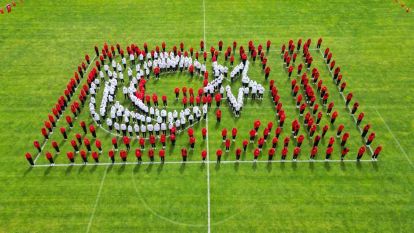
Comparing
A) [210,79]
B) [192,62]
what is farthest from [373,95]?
[192,62]

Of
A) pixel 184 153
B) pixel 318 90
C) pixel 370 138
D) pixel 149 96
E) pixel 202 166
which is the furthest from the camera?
pixel 318 90

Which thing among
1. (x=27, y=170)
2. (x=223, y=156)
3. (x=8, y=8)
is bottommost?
(x=27, y=170)

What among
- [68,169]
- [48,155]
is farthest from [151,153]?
[48,155]

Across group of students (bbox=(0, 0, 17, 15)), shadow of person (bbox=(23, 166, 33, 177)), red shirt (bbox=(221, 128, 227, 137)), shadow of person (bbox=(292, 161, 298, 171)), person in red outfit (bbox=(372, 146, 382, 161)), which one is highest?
group of students (bbox=(0, 0, 17, 15))

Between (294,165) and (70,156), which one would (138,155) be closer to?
(70,156)

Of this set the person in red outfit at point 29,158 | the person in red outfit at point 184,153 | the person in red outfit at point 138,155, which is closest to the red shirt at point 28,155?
the person in red outfit at point 29,158

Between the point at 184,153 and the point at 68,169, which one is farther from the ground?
the point at 184,153

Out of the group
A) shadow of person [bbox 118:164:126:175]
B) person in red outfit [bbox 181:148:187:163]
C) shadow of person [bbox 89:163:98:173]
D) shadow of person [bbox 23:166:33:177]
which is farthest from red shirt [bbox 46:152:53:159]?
person in red outfit [bbox 181:148:187:163]

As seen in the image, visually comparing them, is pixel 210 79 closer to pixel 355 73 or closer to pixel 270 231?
pixel 355 73

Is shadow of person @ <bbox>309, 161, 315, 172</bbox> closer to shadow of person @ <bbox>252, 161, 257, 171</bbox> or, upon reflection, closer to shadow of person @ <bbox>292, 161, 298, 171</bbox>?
shadow of person @ <bbox>292, 161, 298, 171</bbox>
